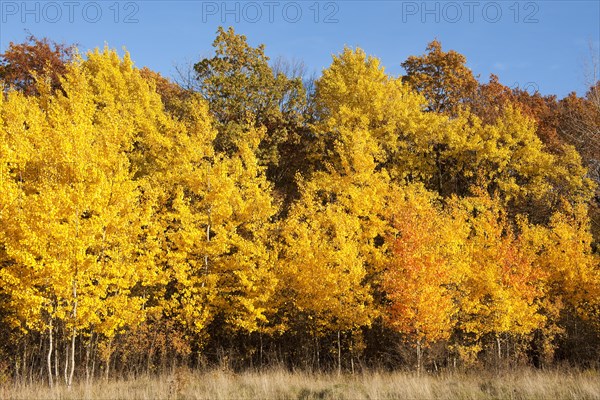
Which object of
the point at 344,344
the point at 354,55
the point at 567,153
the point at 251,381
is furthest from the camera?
the point at 354,55

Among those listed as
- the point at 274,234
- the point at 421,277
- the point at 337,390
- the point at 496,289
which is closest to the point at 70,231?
the point at 337,390

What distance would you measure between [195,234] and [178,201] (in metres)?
1.55

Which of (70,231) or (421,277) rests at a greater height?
(70,231)

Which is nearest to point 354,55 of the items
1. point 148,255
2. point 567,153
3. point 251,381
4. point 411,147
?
point 411,147

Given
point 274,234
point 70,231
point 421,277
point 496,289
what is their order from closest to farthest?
point 70,231
point 421,277
point 496,289
point 274,234

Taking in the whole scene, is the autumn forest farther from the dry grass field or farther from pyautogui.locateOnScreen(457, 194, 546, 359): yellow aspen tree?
the dry grass field

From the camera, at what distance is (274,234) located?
81.7 ft

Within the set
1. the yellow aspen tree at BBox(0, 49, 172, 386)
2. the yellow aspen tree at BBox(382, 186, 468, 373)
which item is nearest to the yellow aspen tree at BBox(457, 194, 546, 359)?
the yellow aspen tree at BBox(382, 186, 468, 373)

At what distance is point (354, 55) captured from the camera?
35000mm

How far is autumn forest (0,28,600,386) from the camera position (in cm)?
1698

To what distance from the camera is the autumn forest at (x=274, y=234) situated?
1698 cm

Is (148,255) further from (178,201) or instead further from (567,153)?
(567,153)

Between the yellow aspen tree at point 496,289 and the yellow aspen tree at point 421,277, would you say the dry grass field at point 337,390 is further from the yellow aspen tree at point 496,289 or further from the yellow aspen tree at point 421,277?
the yellow aspen tree at point 496,289

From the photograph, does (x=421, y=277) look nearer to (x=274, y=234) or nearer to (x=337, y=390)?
(x=274, y=234)
